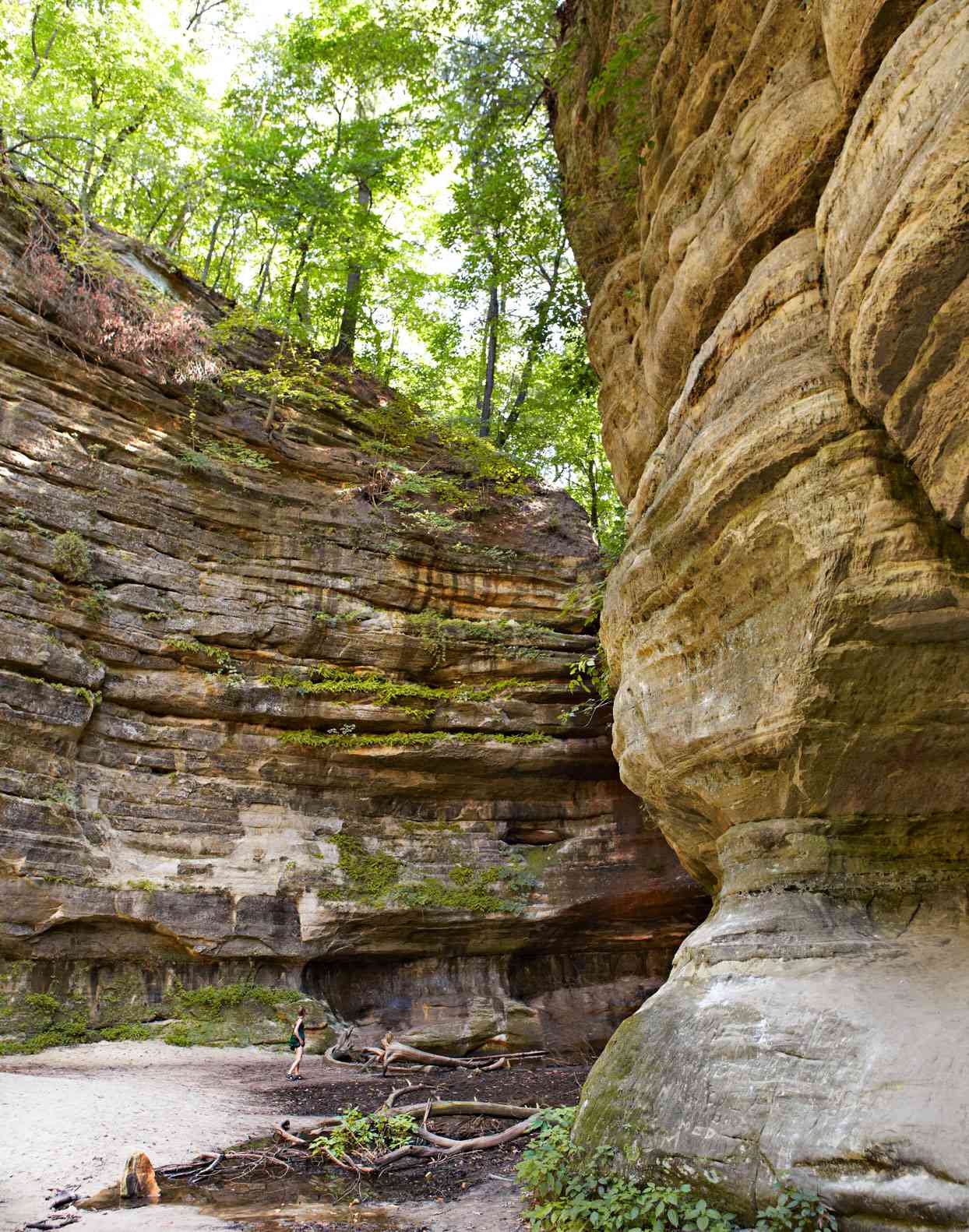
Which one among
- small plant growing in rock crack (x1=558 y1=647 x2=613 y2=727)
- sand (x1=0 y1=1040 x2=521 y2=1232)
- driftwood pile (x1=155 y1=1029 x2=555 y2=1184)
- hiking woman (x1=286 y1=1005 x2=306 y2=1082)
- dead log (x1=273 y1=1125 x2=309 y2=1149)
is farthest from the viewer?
small plant growing in rock crack (x1=558 y1=647 x2=613 y2=727)

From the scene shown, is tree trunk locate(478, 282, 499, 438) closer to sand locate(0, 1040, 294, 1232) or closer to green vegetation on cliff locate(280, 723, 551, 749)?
green vegetation on cliff locate(280, 723, 551, 749)

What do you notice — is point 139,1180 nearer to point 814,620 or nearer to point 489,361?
point 814,620

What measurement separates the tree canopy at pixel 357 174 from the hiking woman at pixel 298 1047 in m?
10.8

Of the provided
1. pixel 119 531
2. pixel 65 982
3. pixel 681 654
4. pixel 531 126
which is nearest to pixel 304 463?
pixel 119 531

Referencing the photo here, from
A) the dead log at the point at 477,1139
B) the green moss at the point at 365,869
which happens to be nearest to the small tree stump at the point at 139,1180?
the dead log at the point at 477,1139

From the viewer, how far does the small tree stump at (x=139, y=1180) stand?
5723 mm

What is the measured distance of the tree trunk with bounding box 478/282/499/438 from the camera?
21.6 m

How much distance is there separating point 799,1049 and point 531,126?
18915 mm

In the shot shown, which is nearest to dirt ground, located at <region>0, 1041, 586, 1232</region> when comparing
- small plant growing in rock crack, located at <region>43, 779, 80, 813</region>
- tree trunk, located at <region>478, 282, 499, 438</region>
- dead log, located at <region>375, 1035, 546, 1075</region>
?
dead log, located at <region>375, 1035, 546, 1075</region>

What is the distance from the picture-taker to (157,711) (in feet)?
44.0

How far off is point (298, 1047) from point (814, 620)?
897 centimetres

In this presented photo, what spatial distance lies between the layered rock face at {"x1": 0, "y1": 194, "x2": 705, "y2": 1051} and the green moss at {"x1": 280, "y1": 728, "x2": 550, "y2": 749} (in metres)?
0.05

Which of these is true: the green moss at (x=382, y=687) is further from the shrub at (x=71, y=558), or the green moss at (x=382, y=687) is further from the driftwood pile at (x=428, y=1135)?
the driftwood pile at (x=428, y=1135)

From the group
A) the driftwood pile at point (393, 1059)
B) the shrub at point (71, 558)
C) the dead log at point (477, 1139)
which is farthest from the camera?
the shrub at point (71, 558)
